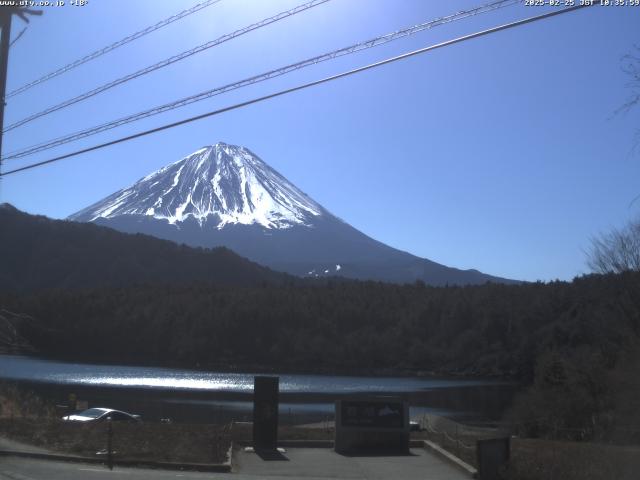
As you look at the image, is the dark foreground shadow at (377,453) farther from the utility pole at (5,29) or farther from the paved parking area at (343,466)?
the utility pole at (5,29)

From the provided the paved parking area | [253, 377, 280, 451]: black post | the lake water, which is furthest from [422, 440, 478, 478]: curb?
the lake water

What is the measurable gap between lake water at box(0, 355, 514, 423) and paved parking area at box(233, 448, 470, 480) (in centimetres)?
2165

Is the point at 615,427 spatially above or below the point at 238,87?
below

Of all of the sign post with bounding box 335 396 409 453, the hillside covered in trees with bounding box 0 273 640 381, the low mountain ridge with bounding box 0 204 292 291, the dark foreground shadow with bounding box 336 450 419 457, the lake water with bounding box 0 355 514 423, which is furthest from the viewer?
the low mountain ridge with bounding box 0 204 292 291

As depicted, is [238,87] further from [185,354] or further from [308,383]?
[185,354]

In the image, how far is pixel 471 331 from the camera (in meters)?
108

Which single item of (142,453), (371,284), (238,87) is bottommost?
(142,453)

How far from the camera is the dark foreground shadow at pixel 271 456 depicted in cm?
1838

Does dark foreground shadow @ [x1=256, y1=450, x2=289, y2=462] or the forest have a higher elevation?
the forest

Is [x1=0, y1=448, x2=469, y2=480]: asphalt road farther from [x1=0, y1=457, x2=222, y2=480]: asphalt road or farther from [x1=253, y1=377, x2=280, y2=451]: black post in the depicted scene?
[x1=253, y1=377, x2=280, y2=451]: black post

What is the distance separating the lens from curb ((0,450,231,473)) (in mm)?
16266

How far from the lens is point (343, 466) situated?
17.6 m

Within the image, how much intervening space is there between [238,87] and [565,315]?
6063 cm

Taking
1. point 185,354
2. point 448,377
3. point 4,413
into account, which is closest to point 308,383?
point 448,377
